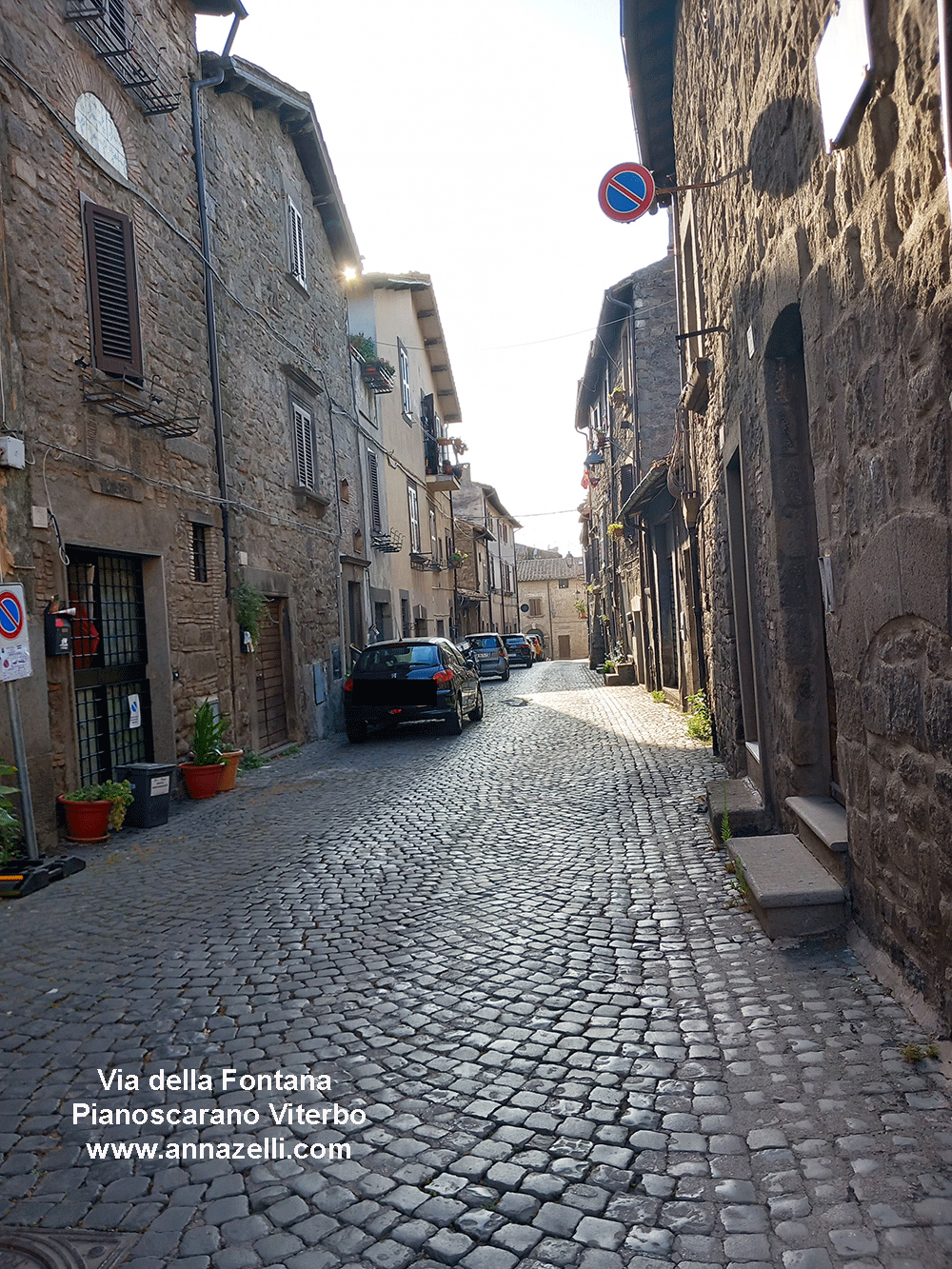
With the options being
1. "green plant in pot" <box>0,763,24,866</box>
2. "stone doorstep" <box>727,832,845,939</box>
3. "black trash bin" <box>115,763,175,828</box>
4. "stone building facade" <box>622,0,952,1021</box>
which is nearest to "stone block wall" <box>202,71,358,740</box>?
"black trash bin" <box>115,763,175,828</box>

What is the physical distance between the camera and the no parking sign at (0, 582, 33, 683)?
5977 millimetres

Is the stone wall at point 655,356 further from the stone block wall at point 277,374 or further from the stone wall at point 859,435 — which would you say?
the stone wall at point 859,435

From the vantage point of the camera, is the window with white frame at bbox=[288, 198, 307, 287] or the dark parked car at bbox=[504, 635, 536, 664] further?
the dark parked car at bbox=[504, 635, 536, 664]

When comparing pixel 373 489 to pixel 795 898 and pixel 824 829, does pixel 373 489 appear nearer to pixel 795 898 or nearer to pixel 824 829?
pixel 824 829

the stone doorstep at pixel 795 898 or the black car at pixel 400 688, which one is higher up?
the black car at pixel 400 688

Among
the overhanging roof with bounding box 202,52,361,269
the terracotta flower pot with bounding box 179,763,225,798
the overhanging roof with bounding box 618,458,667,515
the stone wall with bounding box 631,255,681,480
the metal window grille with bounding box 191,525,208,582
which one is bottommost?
the terracotta flower pot with bounding box 179,763,225,798

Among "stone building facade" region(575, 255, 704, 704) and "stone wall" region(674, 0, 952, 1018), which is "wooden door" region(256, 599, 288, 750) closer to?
"stone building facade" region(575, 255, 704, 704)

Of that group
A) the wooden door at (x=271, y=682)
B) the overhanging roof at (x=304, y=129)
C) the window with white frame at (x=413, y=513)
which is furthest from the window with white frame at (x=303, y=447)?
the window with white frame at (x=413, y=513)

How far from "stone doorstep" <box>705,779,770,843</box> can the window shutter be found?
9.13 m

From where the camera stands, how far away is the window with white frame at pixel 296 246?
14109 millimetres

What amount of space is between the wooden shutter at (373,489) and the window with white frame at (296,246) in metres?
4.74

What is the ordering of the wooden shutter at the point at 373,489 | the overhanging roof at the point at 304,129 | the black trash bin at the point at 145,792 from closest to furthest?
the black trash bin at the point at 145,792, the overhanging roof at the point at 304,129, the wooden shutter at the point at 373,489

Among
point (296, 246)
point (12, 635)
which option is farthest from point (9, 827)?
point (296, 246)

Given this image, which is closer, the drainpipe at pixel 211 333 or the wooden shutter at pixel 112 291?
the wooden shutter at pixel 112 291
